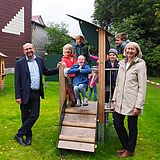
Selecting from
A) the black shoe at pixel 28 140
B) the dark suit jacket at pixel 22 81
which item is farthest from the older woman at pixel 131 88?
the black shoe at pixel 28 140

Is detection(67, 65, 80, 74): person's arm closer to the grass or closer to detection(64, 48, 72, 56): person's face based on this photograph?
detection(64, 48, 72, 56): person's face

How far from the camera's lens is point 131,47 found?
175 inches

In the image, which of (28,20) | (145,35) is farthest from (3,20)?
(145,35)

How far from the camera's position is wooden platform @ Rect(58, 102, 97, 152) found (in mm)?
4722

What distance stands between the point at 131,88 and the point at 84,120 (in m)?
1.08

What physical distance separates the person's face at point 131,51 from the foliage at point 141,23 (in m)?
16.0

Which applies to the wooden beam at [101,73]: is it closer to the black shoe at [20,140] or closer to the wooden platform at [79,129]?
the wooden platform at [79,129]

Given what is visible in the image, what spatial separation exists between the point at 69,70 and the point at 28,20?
52.4 feet

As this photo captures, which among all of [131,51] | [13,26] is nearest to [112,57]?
[131,51]

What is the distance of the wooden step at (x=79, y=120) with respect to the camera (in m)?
4.92

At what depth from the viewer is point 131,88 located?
4445 mm

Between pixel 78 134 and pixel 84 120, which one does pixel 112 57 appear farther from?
pixel 78 134

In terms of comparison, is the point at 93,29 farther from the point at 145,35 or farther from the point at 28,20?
the point at 145,35

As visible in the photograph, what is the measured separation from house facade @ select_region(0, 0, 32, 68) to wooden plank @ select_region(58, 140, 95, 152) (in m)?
12.6
